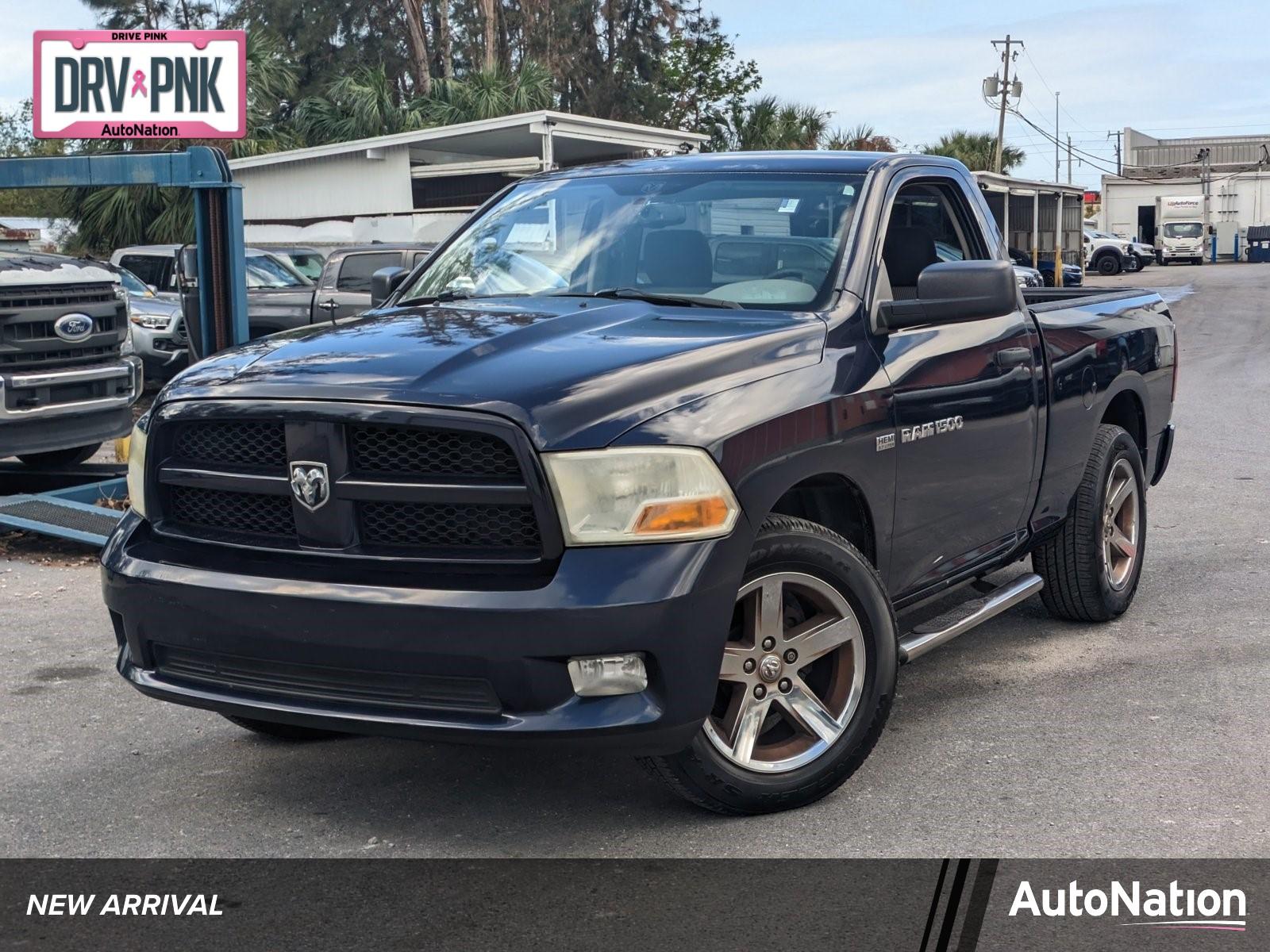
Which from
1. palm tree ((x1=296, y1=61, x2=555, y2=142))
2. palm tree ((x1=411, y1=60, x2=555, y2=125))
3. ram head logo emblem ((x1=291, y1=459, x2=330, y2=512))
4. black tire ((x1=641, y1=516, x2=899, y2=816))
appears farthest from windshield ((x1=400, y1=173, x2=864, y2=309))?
palm tree ((x1=296, y1=61, x2=555, y2=142))

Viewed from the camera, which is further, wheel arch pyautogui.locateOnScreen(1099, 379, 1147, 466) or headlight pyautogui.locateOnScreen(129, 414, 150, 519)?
wheel arch pyautogui.locateOnScreen(1099, 379, 1147, 466)

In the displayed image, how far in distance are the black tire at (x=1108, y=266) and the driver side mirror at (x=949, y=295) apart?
53110 mm

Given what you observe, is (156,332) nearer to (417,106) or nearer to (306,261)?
(306,261)

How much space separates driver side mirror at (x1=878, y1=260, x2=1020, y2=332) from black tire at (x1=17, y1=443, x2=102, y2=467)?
24.1 ft

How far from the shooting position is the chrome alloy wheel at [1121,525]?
6461 millimetres

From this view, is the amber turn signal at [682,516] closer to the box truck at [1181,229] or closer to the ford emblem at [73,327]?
the ford emblem at [73,327]

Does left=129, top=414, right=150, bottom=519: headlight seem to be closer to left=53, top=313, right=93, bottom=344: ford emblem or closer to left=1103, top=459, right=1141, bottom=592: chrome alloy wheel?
left=1103, top=459, right=1141, bottom=592: chrome alloy wheel

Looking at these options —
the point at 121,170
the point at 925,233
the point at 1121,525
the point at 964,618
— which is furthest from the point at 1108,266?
the point at 964,618

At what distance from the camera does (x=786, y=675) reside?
4.23m

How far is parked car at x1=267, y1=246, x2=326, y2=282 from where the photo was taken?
20.0 m

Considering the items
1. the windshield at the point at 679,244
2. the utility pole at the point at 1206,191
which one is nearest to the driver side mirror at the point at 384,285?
the windshield at the point at 679,244

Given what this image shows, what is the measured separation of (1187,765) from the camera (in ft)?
15.2

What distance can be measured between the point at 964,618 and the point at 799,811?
4.05 ft

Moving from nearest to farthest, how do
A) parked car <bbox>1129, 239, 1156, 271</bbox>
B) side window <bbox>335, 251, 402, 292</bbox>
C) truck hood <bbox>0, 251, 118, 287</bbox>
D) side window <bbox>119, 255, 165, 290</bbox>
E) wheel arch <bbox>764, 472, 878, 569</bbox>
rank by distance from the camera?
wheel arch <bbox>764, 472, 878, 569</bbox>
truck hood <bbox>0, 251, 118, 287</bbox>
side window <bbox>335, 251, 402, 292</bbox>
side window <bbox>119, 255, 165, 290</bbox>
parked car <bbox>1129, 239, 1156, 271</bbox>
